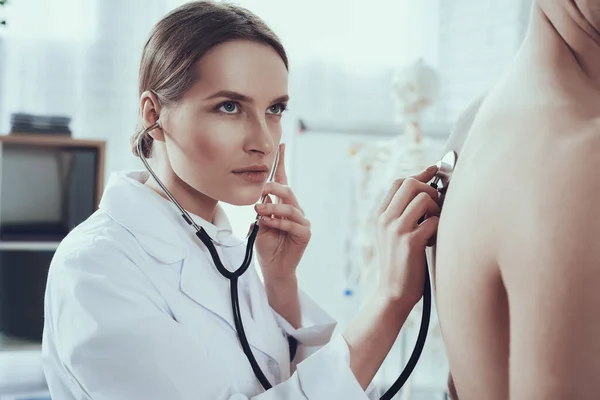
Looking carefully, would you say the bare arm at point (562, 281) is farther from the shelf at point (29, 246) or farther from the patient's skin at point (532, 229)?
the shelf at point (29, 246)

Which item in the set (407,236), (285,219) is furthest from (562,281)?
(285,219)

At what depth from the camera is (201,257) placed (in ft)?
3.27

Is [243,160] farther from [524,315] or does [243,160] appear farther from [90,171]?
[90,171]

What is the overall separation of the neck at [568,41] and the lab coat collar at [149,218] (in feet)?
1.81

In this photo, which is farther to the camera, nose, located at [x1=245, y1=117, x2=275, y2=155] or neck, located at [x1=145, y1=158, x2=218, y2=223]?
neck, located at [x1=145, y1=158, x2=218, y2=223]

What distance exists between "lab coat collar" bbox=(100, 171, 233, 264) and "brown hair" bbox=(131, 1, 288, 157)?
144 millimetres

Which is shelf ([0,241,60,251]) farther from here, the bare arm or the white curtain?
the bare arm

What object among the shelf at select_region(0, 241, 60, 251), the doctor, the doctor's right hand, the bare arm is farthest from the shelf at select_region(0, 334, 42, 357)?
the bare arm

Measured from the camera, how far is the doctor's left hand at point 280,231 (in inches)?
42.1

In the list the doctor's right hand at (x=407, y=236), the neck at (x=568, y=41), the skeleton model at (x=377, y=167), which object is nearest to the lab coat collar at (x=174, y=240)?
the doctor's right hand at (x=407, y=236)

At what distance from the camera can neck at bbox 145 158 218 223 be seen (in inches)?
40.6

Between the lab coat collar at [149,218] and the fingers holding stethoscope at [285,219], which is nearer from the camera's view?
the lab coat collar at [149,218]

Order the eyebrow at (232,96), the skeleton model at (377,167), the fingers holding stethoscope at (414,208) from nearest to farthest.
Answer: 1. the fingers holding stethoscope at (414,208)
2. the eyebrow at (232,96)
3. the skeleton model at (377,167)

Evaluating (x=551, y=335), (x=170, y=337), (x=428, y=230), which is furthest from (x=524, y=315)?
(x=170, y=337)
